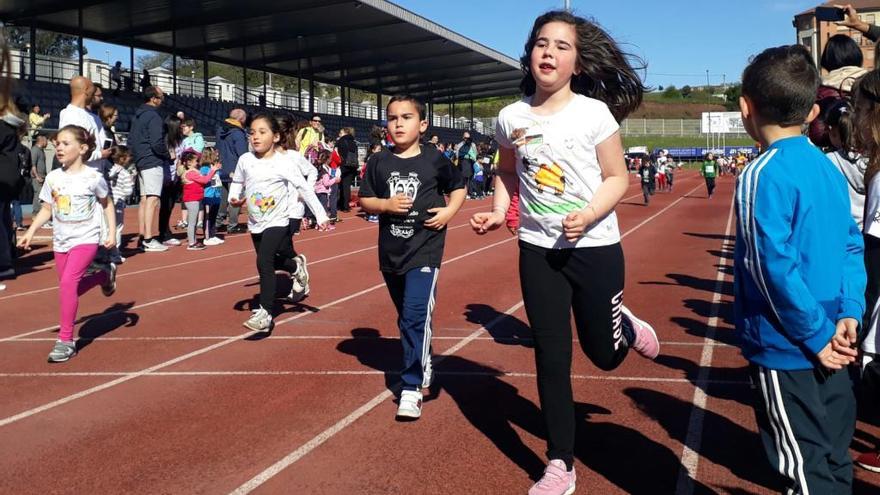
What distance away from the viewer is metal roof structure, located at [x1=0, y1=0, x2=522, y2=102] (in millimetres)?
31703

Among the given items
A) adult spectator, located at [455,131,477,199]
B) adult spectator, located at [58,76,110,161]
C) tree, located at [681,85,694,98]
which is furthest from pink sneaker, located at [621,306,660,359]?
tree, located at [681,85,694,98]

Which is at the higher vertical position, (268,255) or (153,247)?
(268,255)

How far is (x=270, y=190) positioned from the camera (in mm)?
7488

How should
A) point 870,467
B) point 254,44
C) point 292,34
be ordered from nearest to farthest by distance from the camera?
point 870,467 → point 292,34 → point 254,44

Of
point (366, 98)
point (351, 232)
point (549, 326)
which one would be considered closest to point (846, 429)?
point (549, 326)

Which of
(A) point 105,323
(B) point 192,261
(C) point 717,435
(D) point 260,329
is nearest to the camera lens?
(C) point 717,435

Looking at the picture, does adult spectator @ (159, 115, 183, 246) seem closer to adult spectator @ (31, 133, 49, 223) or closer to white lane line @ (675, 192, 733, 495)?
adult spectator @ (31, 133, 49, 223)

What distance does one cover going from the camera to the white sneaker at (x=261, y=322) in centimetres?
702

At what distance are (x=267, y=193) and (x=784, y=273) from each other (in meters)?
5.53

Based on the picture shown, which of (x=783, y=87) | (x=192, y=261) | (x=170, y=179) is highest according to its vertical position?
(x=170, y=179)

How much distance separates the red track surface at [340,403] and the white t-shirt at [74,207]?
2.99 feet

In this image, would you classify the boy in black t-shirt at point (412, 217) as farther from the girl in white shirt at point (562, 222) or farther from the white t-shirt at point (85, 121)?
the white t-shirt at point (85, 121)

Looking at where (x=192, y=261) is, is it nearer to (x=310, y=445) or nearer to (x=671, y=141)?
(x=310, y=445)

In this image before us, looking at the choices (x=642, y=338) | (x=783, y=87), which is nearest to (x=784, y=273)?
(x=783, y=87)
